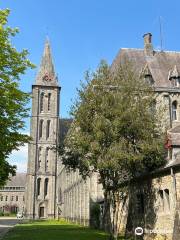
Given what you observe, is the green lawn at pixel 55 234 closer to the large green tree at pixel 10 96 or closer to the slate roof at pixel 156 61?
the large green tree at pixel 10 96

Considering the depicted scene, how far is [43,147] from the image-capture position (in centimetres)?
8450

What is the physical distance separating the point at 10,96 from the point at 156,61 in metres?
27.4

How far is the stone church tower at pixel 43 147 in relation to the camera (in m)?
81.2

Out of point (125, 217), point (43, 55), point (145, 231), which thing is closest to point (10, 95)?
point (145, 231)

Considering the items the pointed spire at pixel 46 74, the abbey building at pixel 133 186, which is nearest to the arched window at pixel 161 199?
the abbey building at pixel 133 186

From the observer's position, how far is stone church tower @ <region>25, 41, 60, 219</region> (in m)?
81.2

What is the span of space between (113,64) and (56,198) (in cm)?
4518

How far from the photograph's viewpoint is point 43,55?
302 ft

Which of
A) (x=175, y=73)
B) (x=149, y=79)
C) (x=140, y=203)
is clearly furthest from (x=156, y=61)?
(x=140, y=203)

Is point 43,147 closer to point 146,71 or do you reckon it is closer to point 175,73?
point 146,71

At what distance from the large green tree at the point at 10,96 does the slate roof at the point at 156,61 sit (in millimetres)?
22607

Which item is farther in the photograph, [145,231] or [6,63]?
[145,231]

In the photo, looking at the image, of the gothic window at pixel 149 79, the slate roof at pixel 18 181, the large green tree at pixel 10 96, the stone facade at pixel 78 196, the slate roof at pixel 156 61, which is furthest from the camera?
the slate roof at pixel 18 181

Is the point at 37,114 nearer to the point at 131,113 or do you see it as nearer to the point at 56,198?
the point at 56,198
